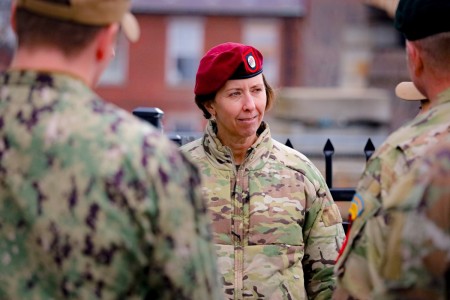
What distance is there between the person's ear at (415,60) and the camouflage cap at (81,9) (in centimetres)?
80

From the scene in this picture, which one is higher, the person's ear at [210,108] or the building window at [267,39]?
the person's ear at [210,108]

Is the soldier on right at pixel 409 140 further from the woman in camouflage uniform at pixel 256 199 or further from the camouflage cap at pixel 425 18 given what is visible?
the woman in camouflage uniform at pixel 256 199

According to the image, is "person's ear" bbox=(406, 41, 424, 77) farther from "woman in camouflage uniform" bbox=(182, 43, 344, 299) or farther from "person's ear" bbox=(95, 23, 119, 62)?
"woman in camouflage uniform" bbox=(182, 43, 344, 299)

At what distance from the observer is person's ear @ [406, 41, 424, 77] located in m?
2.79

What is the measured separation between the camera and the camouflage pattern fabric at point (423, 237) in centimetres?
229

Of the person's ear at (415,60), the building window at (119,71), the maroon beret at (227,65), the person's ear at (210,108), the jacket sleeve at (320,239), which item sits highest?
the person's ear at (415,60)

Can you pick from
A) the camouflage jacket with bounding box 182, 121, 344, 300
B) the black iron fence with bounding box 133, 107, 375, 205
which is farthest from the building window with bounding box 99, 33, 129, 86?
the camouflage jacket with bounding box 182, 121, 344, 300

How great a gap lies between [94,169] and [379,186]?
2.64 ft

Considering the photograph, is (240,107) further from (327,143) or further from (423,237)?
(423,237)

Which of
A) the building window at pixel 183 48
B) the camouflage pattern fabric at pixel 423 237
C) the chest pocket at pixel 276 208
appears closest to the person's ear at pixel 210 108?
the chest pocket at pixel 276 208

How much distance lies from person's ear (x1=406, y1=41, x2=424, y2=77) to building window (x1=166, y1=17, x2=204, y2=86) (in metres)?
29.9

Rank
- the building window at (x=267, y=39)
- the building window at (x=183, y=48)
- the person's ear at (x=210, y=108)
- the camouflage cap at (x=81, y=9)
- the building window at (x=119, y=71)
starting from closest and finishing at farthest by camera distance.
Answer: the camouflage cap at (x=81, y=9)
the person's ear at (x=210, y=108)
the building window at (x=267, y=39)
the building window at (x=183, y=48)
the building window at (x=119, y=71)

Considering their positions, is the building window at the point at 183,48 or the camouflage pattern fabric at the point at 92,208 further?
the building window at the point at 183,48

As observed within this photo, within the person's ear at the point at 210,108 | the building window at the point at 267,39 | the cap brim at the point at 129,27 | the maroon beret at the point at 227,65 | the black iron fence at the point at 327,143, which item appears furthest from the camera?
the building window at the point at 267,39
